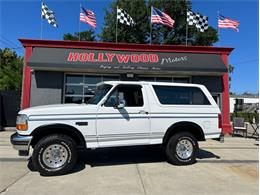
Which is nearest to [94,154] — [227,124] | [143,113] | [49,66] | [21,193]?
[143,113]

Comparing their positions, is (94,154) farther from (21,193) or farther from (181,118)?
(21,193)

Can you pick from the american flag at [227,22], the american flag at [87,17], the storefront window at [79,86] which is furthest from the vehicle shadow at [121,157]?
the american flag at [87,17]

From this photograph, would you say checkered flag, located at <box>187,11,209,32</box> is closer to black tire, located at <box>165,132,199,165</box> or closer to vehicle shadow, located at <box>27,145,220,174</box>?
vehicle shadow, located at <box>27,145,220,174</box>

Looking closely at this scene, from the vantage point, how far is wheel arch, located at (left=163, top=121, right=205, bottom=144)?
25.3ft

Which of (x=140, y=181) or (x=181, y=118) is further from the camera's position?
(x=181, y=118)

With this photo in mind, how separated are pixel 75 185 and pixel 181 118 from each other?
3416 millimetres

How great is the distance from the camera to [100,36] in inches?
1474

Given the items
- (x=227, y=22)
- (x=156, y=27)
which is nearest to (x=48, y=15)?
(x=227, y=22)

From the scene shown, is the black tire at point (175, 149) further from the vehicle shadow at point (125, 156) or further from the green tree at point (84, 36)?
the green tree at point (84, 36)

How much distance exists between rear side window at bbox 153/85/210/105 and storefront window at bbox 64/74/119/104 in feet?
29.5

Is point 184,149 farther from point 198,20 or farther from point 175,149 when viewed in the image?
point 198,20

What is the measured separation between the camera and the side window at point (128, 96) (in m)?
7.32

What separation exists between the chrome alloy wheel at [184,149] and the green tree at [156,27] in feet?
92.9

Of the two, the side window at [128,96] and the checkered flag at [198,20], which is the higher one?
the checkered flag at [198,20]
